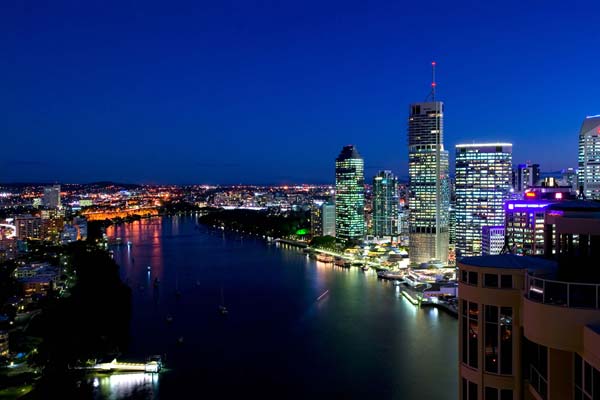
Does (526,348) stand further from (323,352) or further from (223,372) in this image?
(323,352)

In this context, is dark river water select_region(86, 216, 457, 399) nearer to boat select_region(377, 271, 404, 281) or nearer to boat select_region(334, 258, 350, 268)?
boat select_region(377, 271, 404, 281)

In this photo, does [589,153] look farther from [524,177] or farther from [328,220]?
[328,220]

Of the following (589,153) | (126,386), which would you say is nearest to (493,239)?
(589,153)

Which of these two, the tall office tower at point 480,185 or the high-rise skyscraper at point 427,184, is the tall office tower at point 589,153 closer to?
the tall office tower at point 480,185

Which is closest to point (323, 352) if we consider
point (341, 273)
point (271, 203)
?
point (341, 273)

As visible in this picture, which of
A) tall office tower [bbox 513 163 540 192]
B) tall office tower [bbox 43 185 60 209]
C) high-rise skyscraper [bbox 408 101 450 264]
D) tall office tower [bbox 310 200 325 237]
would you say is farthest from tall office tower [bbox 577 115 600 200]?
tall office tower [bbox 43 185 60 209]

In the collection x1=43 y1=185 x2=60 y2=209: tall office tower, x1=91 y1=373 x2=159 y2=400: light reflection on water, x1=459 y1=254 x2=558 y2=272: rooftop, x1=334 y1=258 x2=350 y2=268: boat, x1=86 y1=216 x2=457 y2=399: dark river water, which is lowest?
x1=91 y1=373 x2=159 y2=400: light reflection on water

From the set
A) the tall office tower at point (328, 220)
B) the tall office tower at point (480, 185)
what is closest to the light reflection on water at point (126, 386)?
the tall office tower at point (480, 185)

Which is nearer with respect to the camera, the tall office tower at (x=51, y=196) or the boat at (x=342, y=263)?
the boat at (x=342, y=263)
